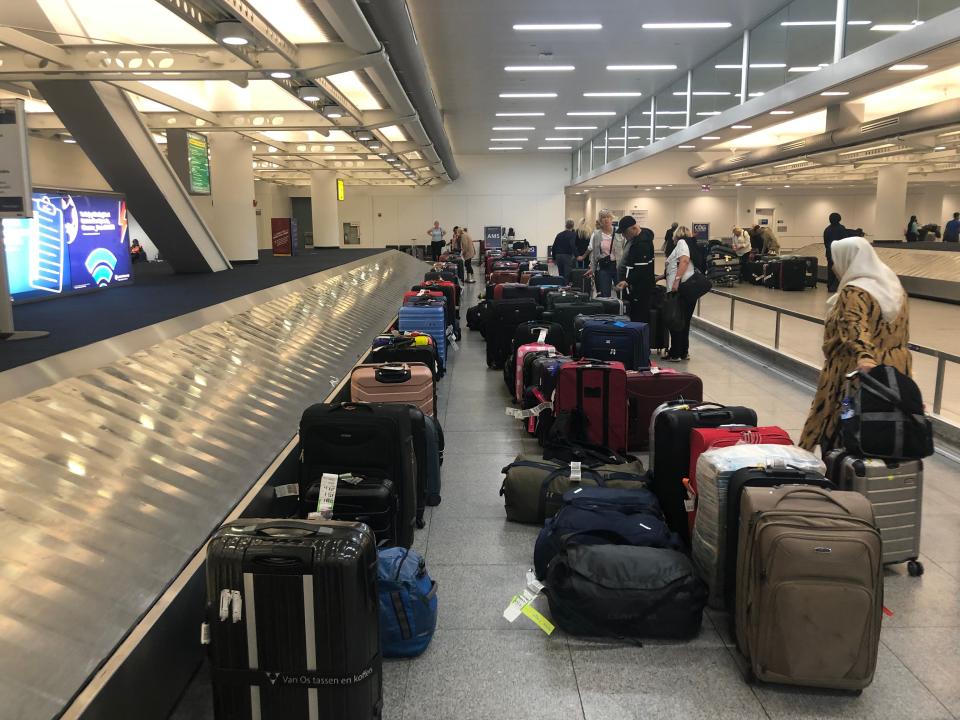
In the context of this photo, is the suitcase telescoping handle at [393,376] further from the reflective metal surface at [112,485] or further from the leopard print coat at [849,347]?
the leopard print coat at [849,347]

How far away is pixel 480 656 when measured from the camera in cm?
309

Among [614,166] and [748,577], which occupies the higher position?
[614,166]

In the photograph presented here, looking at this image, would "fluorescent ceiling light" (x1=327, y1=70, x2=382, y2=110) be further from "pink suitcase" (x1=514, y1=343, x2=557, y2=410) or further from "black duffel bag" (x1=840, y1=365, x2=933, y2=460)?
"black duffel bag" (x1=840, y1=365, x2=933, y2=460)

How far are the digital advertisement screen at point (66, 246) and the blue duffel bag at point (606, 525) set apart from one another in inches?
240

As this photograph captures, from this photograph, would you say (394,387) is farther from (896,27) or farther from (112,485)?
(896,27)

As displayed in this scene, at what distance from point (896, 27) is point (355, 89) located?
8233 millimetres

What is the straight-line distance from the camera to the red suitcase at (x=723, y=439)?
12.6 ft

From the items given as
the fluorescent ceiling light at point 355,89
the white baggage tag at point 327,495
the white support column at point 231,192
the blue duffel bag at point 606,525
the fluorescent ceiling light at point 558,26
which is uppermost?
the fluorescent ceiling light at point 558,26

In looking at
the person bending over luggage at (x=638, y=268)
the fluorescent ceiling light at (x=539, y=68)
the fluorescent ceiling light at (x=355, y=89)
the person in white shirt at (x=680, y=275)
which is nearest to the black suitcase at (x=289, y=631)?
the person in white shirt at (x=680, y=275)

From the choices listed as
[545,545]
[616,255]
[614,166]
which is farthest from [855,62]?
[614,166]

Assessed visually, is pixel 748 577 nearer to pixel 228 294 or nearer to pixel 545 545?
pixel 545 545

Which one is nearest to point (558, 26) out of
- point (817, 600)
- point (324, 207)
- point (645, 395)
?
point (645, 395)

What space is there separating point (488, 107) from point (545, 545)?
17.8 meters

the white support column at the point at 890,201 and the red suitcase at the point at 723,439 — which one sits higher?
the white support column at the point at 890,201
